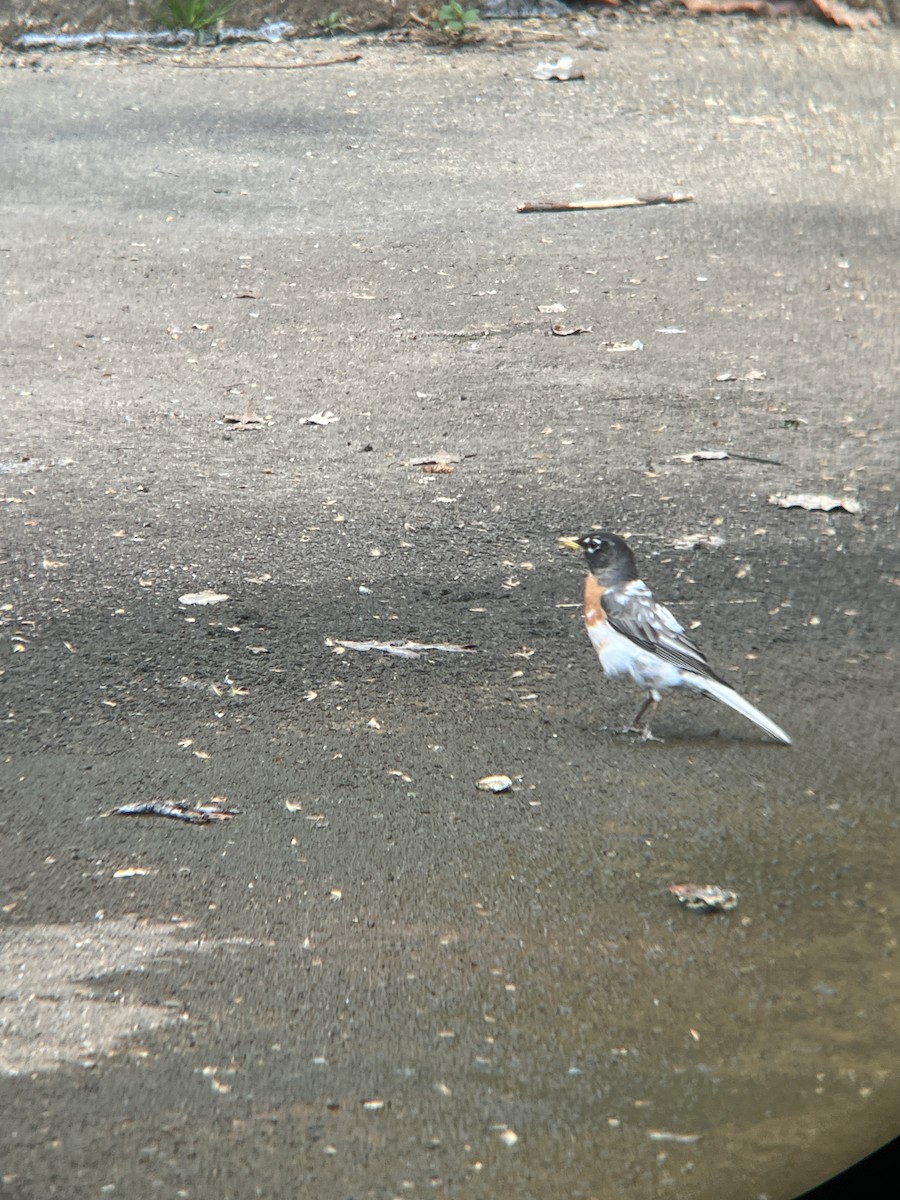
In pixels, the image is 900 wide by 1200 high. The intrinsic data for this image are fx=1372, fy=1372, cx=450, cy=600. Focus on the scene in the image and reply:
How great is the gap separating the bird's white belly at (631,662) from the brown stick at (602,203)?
19.1 ft

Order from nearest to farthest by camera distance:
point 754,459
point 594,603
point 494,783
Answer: point 494,783, point 594,603, point 754,459

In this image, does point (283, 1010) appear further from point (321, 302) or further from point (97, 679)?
point (321, 302)

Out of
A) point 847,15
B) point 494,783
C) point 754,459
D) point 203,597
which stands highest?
point 494,783

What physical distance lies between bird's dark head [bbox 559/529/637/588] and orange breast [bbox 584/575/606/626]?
29 mm

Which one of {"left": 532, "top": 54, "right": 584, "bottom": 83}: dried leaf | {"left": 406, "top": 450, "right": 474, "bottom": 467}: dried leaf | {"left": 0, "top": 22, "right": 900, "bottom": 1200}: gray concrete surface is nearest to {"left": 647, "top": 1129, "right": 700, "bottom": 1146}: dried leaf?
{"left": 0, "top": 22, "right": 900, "bottom": 1200}: gray concrete surface

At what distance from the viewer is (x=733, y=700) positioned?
13.4ft

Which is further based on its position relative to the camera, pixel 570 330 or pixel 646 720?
pixel 570 330

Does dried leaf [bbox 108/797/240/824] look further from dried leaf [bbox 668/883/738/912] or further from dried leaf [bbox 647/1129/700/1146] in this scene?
dried leaf [bbox 647/1129/700/1146]

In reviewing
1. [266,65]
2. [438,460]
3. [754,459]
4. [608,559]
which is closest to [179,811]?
[608,559]

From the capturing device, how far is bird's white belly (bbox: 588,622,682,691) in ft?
13.8

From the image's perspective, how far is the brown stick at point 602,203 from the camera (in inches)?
373

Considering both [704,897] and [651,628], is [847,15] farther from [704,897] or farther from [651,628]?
[704,897]

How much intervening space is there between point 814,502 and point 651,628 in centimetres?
184

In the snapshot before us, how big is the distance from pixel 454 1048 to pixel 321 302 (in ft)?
19.4
